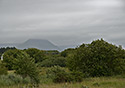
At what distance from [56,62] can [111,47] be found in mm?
25290

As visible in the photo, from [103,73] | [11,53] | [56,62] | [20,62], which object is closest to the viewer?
[20,62]

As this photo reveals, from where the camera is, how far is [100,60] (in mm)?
17344

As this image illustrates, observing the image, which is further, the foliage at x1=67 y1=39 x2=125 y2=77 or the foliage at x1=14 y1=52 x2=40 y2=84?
the foliage at x1=67 y1=39 x2=125 y2=77

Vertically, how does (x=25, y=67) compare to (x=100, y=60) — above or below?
below

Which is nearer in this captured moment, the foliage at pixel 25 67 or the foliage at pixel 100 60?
the foliage at pixel 25 67

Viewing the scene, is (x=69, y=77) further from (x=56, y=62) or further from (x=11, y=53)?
(x=11, y=53)

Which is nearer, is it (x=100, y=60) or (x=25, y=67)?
(x=25, y=67)

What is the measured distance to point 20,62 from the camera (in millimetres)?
14297

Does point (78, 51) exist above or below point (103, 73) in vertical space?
above

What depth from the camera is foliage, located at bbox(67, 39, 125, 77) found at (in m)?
17.0

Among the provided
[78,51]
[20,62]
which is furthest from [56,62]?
[20,62]

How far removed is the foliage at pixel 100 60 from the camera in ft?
55.9

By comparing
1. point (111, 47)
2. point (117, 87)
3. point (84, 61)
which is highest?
point (111, 47)

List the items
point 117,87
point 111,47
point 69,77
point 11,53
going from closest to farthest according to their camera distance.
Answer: point 117,87 < point 69,77 < point 111,47 < point 11,53
